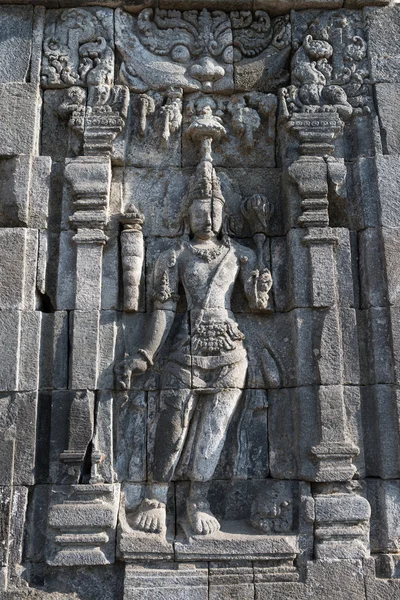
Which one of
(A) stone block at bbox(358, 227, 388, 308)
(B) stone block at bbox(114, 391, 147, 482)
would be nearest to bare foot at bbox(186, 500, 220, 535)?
(B) stone block at bbox(114, 391, 147, 482)

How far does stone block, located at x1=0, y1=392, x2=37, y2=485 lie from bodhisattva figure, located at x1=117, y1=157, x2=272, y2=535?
95 cm

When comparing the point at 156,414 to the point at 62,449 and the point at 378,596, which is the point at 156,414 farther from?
the point at 378,596

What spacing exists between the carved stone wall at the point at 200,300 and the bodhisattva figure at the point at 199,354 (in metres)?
0.02

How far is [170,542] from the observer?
5.90 metres

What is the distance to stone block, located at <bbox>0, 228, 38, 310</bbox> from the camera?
6340 mm

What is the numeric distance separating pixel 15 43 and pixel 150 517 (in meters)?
5.36

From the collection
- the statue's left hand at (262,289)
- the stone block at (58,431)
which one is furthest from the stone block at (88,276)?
the statue's left hand at (262,289)

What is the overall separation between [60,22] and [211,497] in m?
5.58

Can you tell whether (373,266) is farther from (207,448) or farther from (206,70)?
(206,70)

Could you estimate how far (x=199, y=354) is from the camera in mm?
6289

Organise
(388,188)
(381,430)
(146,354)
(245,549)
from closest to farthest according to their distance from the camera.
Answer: (245,549) < (381,430) < (146,354) < (388,188)

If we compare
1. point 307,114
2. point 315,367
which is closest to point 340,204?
point 307,114

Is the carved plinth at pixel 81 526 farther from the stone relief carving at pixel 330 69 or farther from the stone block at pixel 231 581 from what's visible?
the stone relief carving at pixel 330 69

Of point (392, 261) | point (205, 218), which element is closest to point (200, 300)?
point (205, 218)
